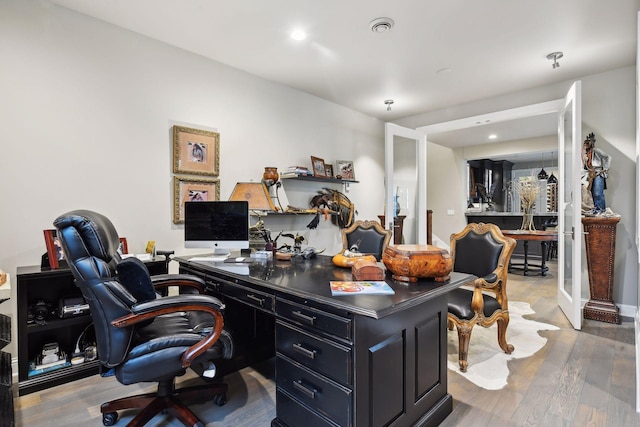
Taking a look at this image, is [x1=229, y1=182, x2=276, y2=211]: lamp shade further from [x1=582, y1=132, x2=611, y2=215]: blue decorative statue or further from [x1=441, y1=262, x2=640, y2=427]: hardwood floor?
[x1=582, y1=132, x2=611, y2=215]: blue decorative statue

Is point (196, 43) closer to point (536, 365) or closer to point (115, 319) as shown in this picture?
point (115, 319)

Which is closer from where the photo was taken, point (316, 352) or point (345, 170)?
point (316, 352)

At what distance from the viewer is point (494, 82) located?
3980mm

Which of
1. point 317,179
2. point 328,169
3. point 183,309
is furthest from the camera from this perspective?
point 328,169

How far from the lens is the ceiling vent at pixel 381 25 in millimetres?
2672

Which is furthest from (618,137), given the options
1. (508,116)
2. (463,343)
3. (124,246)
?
(124,246)

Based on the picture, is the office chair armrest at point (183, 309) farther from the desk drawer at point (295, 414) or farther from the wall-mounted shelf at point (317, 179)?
the wall-mounted shelf at point (317, 179)

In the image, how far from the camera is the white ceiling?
8.25ft

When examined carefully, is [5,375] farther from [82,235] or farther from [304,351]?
[304,351]

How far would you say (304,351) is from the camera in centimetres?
148

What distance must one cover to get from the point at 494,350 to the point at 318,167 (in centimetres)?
283

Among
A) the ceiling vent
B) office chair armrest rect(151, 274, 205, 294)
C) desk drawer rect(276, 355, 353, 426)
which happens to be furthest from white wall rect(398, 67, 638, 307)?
office chair armrest rect(151, 274, 205, 294)

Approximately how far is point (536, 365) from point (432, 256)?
5.30ft

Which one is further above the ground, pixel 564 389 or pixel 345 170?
pixel 345 170
